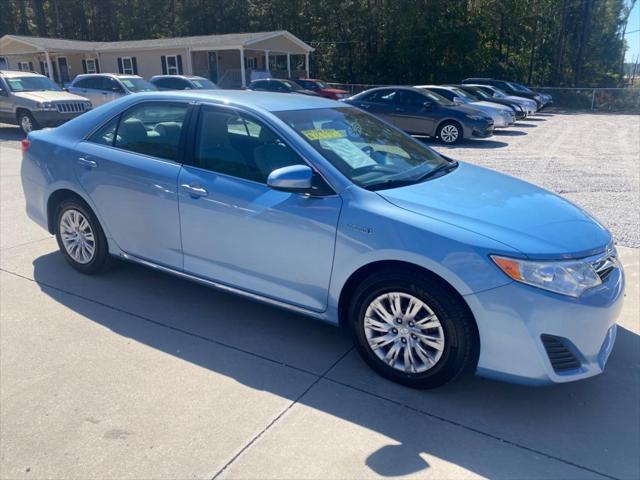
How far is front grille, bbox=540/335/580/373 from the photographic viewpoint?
2.82m

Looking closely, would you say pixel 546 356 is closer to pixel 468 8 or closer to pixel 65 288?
pixel 65 288

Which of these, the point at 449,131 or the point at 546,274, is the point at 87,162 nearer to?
the point at 546,274

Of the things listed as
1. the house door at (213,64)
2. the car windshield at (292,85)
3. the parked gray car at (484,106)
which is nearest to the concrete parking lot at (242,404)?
the parked gray car at (484,106)

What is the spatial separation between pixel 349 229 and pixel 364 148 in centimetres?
89

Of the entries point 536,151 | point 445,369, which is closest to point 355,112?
point 445,369

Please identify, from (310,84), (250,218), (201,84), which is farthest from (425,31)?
(250,218)

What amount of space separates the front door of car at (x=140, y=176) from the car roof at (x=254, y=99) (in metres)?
0.10

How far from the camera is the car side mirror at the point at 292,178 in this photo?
10.7 ft

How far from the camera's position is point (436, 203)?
10.6ft

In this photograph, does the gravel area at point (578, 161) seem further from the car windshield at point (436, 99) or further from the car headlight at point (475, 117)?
the car windshield at point (436, 99)

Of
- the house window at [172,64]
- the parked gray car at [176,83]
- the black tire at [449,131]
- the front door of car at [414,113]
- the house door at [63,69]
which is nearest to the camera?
the black tire at [449,131]

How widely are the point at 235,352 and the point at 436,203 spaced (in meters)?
1.68

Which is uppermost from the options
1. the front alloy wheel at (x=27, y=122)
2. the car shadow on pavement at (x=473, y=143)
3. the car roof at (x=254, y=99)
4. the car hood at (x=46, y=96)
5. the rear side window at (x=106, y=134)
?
the car roof at (x=254, y=99)

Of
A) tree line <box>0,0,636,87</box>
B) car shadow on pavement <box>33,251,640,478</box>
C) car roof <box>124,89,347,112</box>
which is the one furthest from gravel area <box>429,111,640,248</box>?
tree line <box>0,0,636,87</box>
